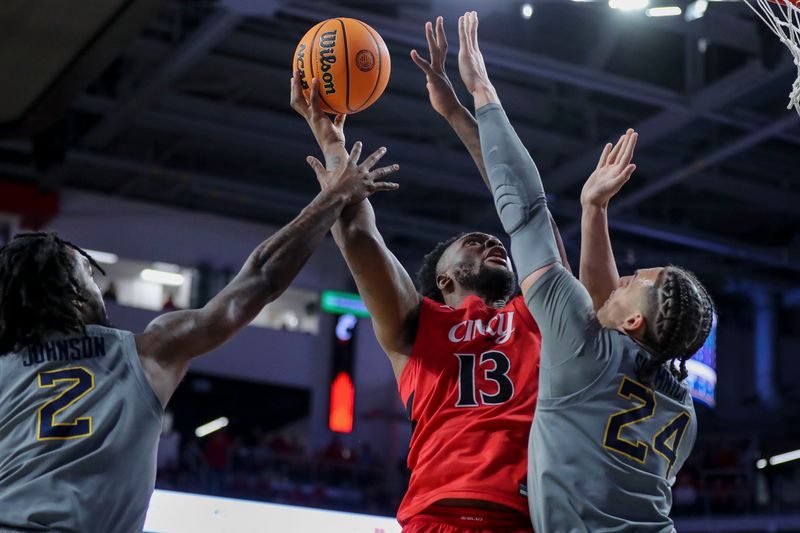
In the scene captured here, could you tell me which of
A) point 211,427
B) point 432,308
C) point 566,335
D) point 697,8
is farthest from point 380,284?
point 211,427

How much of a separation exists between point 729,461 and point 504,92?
8.30 metres

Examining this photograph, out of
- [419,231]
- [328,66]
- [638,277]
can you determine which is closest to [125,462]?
[638,277]

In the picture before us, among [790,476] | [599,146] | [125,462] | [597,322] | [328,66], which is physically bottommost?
[790,476]

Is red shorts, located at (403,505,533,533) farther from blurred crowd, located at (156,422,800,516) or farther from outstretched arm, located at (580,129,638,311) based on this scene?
blurred crowd, located at (156,422,800,516)

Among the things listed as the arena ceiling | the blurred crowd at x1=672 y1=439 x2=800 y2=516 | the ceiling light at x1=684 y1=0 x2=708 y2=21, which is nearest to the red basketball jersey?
the ceiling light at x1=684 y1=0 x2=708 y2=21

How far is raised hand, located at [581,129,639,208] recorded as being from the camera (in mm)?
3602

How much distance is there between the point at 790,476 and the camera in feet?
69.9

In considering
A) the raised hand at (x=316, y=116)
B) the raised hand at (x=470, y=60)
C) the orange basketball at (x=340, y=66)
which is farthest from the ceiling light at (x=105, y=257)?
the raised hand at (x=470, y=60)

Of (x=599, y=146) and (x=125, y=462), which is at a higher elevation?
(x=599, y=146)

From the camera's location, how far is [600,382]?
9.84 feet

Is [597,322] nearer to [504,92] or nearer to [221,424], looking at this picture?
[504,92]

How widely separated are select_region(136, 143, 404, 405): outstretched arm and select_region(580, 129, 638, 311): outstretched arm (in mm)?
704

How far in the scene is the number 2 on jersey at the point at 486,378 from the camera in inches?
140

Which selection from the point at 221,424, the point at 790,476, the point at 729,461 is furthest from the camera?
the point at 221,424
